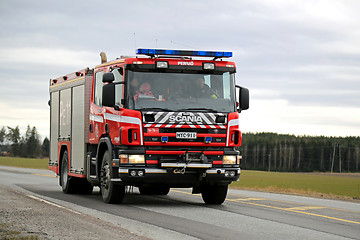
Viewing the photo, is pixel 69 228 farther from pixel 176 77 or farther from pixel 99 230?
pixel 176 77

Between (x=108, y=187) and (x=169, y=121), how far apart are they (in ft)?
7.50

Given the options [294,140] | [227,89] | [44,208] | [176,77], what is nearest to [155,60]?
[176,77]

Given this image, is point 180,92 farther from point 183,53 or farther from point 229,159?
point 229,159

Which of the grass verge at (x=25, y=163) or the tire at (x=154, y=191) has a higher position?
the tire at (x=154, y=191)

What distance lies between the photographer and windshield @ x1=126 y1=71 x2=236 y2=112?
13.1 m

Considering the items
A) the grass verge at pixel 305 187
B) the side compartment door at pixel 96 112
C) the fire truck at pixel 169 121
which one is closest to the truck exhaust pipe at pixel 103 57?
the side compartment door at pixel 96 112

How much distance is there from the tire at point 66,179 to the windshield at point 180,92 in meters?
5.32

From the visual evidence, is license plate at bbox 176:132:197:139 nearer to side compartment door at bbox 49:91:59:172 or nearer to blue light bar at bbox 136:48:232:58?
blue light bar at bbox 136:48:232:58

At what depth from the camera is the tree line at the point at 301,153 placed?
142125 mm

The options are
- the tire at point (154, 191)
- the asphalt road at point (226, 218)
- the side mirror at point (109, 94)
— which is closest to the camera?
the asphalt road at point (226, 218)

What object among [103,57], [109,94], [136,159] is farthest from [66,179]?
[136,159]

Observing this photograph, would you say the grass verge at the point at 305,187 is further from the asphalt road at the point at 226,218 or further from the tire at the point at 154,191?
the asphalt road at the point at 226,218

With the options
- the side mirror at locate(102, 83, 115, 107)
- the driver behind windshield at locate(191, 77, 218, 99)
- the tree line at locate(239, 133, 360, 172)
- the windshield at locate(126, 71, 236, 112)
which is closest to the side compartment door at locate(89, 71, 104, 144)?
the side mirror at locate(102, 83, 115, 107)

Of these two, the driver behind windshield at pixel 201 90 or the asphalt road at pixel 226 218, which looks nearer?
the asphalt road at pixel 226 218
